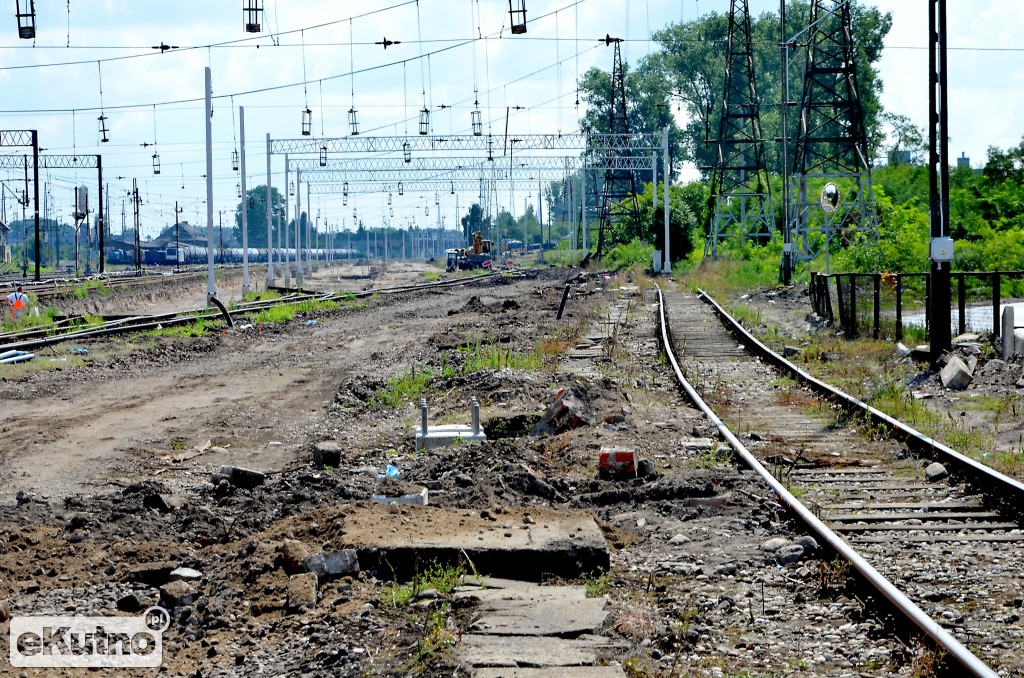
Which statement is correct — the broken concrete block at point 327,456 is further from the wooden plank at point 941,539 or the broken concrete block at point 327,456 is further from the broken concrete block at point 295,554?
the wooden plank at point 941,539

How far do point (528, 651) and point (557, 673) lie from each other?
0.32m

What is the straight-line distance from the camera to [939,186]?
16.6 meters

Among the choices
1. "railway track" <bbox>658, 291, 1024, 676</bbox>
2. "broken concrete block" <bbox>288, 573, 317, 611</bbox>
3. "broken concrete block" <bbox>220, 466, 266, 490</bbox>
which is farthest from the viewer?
"broken concrete block" <bbox>220, 466, 266, 490</bbox>

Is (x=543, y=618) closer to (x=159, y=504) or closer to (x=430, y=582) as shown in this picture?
(x=430, y=582)

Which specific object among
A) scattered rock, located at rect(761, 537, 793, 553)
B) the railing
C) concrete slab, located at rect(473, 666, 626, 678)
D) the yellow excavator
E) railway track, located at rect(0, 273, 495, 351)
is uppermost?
the yellow excavator

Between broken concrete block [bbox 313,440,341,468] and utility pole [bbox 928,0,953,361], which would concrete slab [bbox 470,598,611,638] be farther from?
utility pole [bbox 928,0,953,361]

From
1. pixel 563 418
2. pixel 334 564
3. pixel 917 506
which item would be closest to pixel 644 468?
pixel 917 506

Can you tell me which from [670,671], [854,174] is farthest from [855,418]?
[854,174]

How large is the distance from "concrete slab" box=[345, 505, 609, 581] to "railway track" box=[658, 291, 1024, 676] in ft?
5.51

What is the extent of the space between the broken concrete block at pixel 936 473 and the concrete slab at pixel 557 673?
5.53 metres

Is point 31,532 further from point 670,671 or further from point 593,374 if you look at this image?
point 593,374

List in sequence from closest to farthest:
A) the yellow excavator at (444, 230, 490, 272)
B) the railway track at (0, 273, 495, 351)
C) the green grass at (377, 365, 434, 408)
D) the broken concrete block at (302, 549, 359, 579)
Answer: the broken concrete block at (302, 549, 359, 579) < the green grass at (377, 365, 434, 408) < the railway track at (0, 273, 495, 351) < the yellow excavator at (444, 230, 490, 272)

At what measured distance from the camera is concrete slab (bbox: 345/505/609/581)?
22.9ft

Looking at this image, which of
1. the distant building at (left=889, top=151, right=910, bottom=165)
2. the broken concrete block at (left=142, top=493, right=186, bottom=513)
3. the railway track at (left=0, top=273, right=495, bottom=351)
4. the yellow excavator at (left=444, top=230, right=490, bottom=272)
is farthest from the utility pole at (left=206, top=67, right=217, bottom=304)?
the distant building at (left=889, top=151, right=910, bottom=165)
